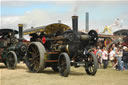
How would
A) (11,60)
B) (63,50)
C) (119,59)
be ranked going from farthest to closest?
(11,60), (119,59), (63,50)

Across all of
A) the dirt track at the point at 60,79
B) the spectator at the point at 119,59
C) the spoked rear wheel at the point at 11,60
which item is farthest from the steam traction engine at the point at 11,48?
the spectator at the point at 119,59

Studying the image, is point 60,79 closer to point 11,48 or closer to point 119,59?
point 119,59

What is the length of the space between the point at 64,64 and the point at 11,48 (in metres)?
5.33

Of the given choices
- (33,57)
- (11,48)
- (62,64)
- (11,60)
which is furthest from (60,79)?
(11,48)

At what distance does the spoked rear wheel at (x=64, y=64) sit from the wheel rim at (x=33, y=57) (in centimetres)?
141

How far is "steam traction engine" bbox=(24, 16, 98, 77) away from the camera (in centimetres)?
916

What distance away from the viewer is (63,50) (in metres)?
9.63

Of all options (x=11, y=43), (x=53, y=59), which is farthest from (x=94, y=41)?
(x=11, y=43)

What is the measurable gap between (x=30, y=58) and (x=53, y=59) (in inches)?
57.7

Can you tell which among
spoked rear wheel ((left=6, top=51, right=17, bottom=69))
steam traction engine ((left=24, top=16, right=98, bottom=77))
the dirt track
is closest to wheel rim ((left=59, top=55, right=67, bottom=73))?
steam traction engine ((left=24, top=16, right=98, bottom=77))

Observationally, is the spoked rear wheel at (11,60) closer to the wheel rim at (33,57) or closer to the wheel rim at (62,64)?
the wheel rim at (33,57)

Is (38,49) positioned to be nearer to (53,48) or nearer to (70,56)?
(53,48)

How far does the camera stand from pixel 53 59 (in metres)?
10.1

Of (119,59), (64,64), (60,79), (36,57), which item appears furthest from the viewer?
(119,59)
